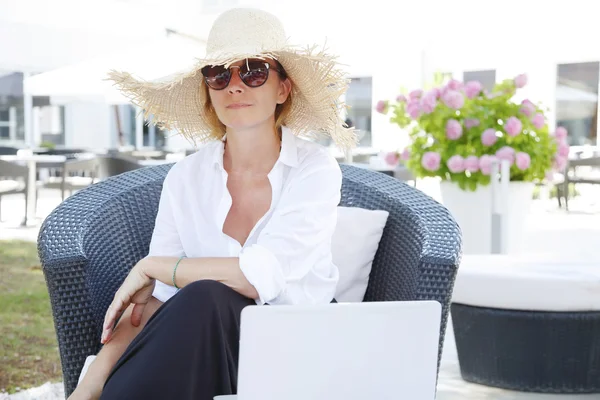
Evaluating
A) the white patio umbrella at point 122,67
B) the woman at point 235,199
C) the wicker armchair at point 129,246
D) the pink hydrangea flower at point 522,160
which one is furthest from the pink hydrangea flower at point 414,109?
the white patio umbrella at point 122,67

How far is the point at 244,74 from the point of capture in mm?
2199

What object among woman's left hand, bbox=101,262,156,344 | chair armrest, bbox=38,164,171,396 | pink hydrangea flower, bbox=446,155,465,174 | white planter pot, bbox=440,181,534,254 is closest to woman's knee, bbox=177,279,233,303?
woman's left hand, bbox=101,262,156,344

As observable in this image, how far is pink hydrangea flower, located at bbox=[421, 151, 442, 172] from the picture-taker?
4854 mm

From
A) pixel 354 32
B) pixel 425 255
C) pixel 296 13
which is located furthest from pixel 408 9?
pixel 425 255

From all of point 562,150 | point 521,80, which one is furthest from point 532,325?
point 521,80

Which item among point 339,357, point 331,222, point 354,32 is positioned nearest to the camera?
point 339,357

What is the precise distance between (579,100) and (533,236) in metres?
6.53

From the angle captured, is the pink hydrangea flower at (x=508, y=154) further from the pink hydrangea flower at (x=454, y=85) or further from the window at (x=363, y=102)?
the window at (x=363, y=102)

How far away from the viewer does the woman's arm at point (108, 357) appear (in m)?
1.92

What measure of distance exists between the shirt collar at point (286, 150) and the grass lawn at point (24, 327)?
79.5 inches

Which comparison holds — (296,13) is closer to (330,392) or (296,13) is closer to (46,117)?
(46,117)

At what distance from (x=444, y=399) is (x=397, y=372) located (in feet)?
6.42

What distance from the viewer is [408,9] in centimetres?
1215

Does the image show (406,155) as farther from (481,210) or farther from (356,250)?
(356,250)
